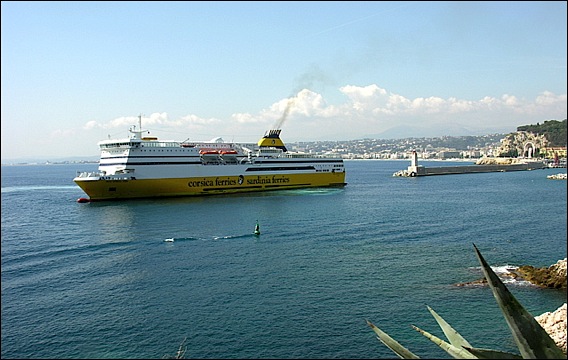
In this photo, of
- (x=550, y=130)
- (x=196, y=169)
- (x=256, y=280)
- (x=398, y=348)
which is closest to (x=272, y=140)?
(x=196, y=169)

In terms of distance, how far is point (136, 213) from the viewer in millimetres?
30484

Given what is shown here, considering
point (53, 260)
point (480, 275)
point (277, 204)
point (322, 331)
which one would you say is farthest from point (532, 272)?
point (277, 204)

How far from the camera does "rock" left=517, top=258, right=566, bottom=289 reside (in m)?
14.5

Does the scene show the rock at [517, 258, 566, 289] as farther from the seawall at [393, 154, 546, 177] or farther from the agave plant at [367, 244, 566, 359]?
the seawall at [393, 154, 546, 177]

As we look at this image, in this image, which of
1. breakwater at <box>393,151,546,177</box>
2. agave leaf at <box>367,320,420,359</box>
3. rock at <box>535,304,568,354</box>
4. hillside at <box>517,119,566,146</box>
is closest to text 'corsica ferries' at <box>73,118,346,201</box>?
breakwater at <box>393,151,546,177</box>

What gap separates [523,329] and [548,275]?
14924 mm

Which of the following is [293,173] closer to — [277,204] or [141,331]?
[277,204]

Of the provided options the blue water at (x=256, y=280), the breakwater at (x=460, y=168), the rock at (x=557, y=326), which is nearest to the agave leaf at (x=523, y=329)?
the blue water at (x=256, y=280)

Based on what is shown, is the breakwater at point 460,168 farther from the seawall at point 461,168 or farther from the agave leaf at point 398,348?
the agave leaf at point 398,348

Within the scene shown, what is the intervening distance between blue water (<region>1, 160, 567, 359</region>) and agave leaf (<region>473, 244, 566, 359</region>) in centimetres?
822

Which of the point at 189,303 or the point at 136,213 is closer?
the point at 189,303

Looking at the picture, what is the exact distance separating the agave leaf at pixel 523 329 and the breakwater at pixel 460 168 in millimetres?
73400

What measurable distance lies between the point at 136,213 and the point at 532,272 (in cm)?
2355

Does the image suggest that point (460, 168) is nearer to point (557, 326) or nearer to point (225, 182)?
point (225, 182)
